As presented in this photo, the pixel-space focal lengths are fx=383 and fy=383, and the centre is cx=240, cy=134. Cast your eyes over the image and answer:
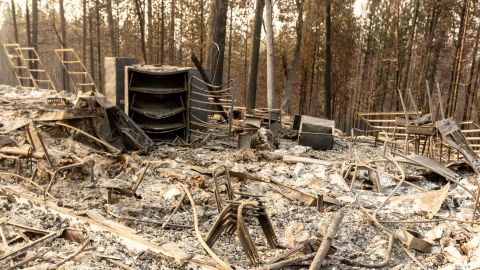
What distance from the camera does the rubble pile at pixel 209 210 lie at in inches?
161

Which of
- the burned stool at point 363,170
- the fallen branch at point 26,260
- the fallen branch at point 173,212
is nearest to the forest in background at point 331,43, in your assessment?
the burned stool at point 363,170

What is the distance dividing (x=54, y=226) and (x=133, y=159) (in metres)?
3.00

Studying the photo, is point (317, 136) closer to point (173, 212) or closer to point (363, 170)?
point (363, 170)

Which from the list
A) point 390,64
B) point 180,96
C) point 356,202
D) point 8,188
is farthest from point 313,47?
point 8,188

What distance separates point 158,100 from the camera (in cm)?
1133

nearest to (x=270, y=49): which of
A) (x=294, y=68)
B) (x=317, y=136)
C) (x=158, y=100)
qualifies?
(x=317, y=136)

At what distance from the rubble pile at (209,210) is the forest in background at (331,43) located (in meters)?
12.0

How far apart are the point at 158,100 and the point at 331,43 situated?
1933cm

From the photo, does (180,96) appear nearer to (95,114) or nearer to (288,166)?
(95,114)

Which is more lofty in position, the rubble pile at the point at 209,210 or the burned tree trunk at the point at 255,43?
the burned tree trunk at the point at 255,43

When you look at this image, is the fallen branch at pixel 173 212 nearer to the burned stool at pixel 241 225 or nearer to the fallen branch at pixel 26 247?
the burned stool at pixel 241 225

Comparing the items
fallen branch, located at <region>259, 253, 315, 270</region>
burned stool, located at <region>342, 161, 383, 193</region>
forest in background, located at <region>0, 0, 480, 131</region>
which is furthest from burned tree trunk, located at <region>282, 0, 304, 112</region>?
fallen branch, located at <region>259, 253, 315, 270</region>

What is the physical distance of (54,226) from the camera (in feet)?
15.2

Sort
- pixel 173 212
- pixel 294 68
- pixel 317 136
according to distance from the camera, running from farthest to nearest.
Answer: pixel 294 68, pixel 317 136, pixel 173 212
